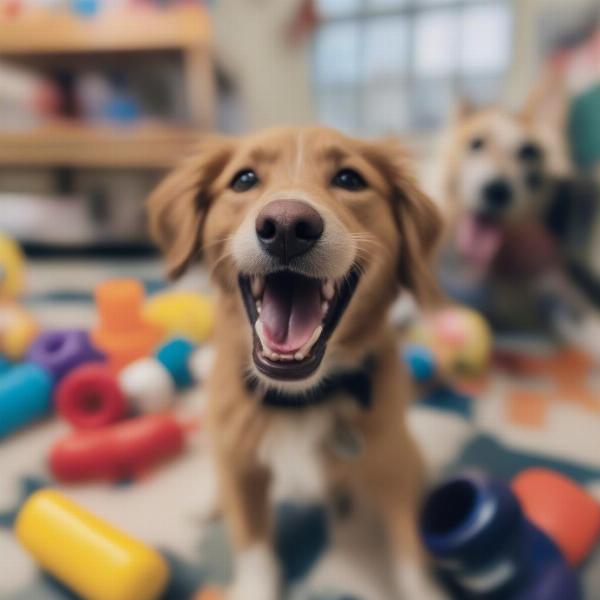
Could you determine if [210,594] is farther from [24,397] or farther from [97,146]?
[97,146]

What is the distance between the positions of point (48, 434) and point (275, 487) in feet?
1.86

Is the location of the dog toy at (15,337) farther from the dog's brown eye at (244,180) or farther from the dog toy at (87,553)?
the dog's brown eye at (244,180)

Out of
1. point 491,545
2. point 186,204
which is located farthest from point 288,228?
point 491,545

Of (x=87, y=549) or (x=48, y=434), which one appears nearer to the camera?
(x=87, y=549)

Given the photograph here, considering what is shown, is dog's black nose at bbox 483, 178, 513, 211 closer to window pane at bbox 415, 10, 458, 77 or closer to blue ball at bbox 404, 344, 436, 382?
blue ball at bbox 404, 344, 436, 382

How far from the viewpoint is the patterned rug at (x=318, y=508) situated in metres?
0.73

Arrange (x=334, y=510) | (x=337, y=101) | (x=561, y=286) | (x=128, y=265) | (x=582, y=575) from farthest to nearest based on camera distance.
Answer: (x=337, y=101) → (x=128, y=265) → (x=561, y=286) → (x=334, y=510) → (x=582, y=575)

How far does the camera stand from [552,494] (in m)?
0.79

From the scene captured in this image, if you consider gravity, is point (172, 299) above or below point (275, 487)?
above

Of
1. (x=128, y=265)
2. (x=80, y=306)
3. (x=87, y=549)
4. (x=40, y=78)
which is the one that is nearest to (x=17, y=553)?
(x=87, y=549)

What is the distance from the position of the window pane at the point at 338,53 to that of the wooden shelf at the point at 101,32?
112 centimetres

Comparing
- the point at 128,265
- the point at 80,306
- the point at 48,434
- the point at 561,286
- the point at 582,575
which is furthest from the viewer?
the point at 128,265

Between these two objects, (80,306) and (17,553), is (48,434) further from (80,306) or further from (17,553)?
(80,306)

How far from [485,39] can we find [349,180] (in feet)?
10.0
